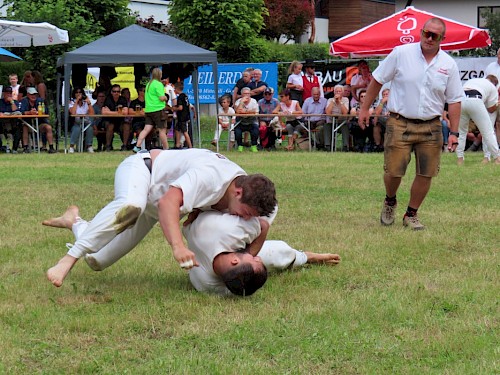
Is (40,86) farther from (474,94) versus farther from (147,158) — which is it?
(147,158)

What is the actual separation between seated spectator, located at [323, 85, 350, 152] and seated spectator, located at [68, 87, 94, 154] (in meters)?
5.07

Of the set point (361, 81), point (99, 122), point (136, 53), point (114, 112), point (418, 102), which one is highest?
point (136, 53)

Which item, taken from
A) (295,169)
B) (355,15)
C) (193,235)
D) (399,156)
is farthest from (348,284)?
(355,15)

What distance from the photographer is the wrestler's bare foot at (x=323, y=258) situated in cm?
699

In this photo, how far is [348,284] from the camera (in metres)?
6.41

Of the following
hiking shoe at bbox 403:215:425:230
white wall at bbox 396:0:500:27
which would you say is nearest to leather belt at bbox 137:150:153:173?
hiking shoe at bbox 403:215:425:230

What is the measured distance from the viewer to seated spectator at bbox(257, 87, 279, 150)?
69.2ft

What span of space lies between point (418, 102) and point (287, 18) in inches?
1408

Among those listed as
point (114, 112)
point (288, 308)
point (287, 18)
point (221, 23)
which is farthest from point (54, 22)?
point (288, 308)

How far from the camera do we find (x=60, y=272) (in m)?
5.85

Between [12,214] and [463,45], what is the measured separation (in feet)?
42.8

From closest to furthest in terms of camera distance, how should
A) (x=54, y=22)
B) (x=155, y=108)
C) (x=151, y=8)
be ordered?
1. (x=155, y=108)
2. (x=54, y=22)
3. (x=151, y=8)

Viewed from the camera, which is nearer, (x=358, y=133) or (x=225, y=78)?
(x=358, y=133)

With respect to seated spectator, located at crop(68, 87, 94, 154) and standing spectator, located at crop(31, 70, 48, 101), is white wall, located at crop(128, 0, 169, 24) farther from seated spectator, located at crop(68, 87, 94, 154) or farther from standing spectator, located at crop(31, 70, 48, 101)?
seated spectator, located at crop(68, 87, 94, 154)
